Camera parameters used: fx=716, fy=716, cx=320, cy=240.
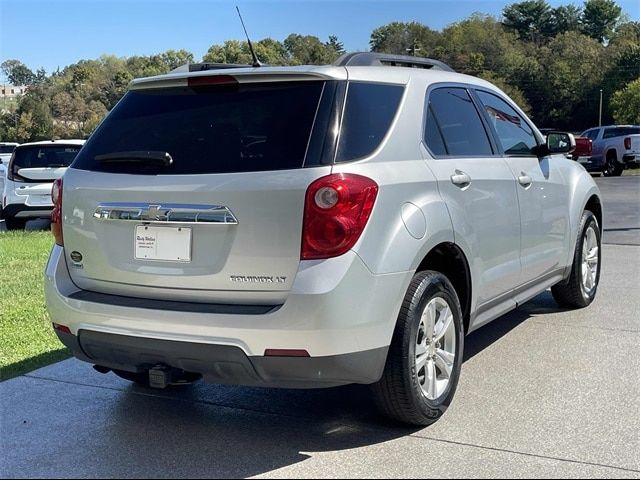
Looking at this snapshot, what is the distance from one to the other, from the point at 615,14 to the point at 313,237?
15024 centimetres

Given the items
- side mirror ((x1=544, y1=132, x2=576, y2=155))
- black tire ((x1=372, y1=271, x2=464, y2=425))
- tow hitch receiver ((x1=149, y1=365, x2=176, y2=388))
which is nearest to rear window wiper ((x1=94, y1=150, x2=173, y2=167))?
tow hitch receiver ((x1=149, y1=365, x2=176, y2=388))

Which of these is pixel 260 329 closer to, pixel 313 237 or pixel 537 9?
pixel 313 237

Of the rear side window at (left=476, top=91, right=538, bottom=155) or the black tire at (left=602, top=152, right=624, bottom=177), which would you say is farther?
the black tire at (left=602, top=152, right=624, bottom=177)

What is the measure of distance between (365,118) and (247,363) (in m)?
1.29

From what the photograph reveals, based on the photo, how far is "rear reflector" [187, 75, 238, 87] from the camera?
138 inches

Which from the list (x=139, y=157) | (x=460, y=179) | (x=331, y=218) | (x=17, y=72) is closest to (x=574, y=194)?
(x=460, y=179)

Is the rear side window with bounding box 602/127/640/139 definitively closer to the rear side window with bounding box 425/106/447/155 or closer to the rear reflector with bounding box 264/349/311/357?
the rear side window with bounding box 425/106/447/155

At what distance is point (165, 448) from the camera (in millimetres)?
3518

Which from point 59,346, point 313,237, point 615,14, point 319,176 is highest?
point 615,14

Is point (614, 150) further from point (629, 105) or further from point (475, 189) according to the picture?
point (629, 105)

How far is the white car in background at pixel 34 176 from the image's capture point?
12.5 m

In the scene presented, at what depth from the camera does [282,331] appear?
3062 millimetres

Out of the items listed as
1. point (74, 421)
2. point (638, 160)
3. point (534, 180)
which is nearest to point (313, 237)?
point (74, 421)

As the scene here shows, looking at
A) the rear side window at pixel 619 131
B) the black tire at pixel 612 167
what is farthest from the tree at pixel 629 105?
the black tire at pixel 612 167
